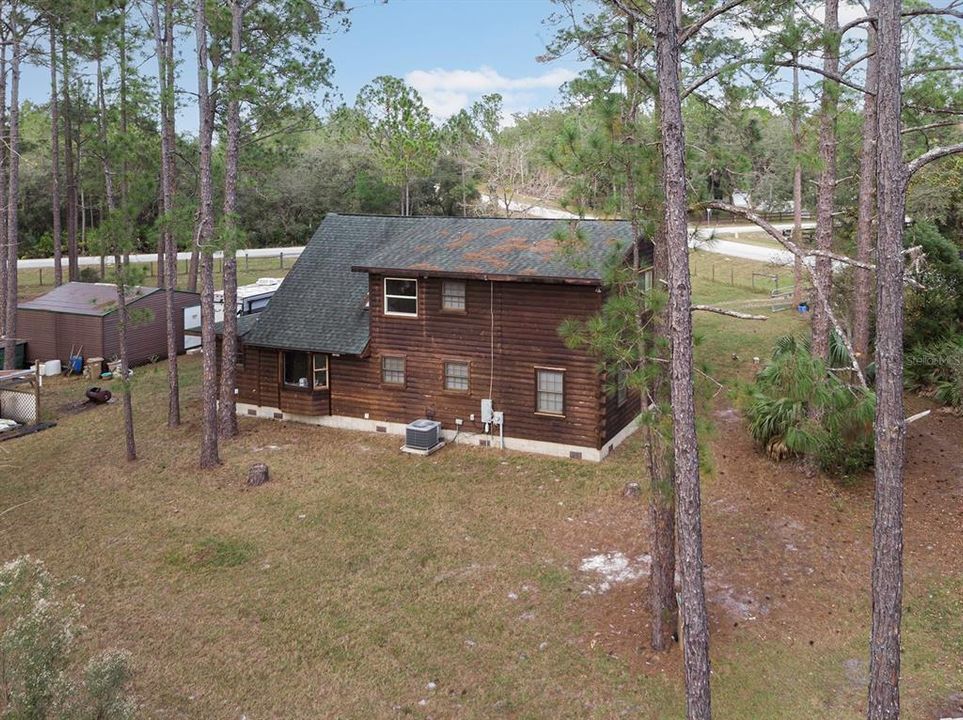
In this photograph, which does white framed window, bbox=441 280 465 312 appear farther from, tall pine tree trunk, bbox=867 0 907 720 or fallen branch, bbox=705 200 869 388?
tall pine tree trunk, bbox=867 0 907 720

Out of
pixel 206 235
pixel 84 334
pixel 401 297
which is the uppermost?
pixel 206 235

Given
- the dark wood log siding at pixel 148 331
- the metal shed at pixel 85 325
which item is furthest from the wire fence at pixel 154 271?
the metal shed at pixel 85 325

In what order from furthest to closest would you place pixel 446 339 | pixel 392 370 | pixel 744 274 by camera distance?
pixel 744 274 < pixel 392 370 < pixel 446 339

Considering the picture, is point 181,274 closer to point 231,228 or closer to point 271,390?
point 271,390

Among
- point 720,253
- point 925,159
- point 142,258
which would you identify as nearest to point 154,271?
point 142,258

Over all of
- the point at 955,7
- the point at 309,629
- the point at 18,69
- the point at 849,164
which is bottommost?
the point at 309,629

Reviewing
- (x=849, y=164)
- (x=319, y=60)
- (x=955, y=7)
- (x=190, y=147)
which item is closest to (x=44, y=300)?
(x=190, y=147)

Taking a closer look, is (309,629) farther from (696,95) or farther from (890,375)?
(696,95)
